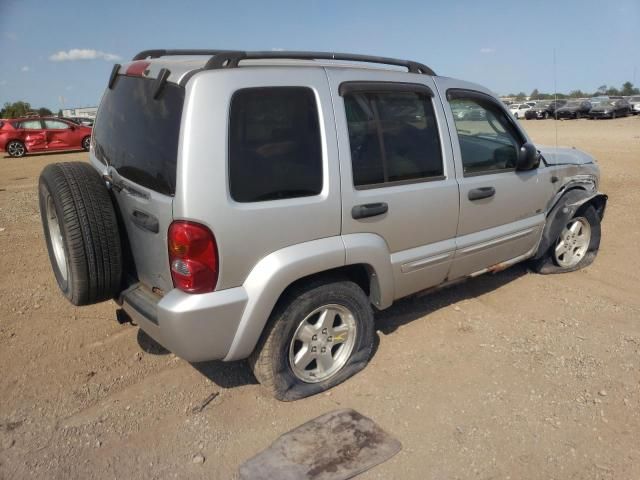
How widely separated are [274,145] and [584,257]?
3.75 meters

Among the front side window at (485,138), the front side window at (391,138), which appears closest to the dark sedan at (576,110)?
the front side window at (485,138)

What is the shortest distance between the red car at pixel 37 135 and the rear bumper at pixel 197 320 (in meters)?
17.4

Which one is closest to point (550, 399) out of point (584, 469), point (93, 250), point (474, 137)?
point (584, 469)

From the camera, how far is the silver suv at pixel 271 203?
2459mm

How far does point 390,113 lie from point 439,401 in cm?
178

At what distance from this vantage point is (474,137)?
3723 millimetres

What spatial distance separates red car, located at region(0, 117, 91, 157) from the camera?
17109 millimetres

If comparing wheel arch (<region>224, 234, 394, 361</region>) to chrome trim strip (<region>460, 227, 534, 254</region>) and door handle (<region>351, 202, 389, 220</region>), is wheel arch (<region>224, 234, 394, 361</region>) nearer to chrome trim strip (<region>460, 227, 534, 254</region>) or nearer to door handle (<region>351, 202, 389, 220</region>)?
door handle (<region>351, 202, 389, 220</region>)

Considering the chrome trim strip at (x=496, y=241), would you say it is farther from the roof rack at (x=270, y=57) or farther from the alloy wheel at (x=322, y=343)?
the roof rack at (x=270, y=57)

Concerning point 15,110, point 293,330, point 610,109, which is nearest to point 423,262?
point 293,330

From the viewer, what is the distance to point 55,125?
1756cm

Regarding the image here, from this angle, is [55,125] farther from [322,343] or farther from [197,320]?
[197,320]

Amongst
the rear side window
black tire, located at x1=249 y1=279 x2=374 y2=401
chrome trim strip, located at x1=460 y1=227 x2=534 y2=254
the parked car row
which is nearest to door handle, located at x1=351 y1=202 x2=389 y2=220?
the rear side window

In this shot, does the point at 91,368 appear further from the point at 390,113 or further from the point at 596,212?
the point at 596,212
